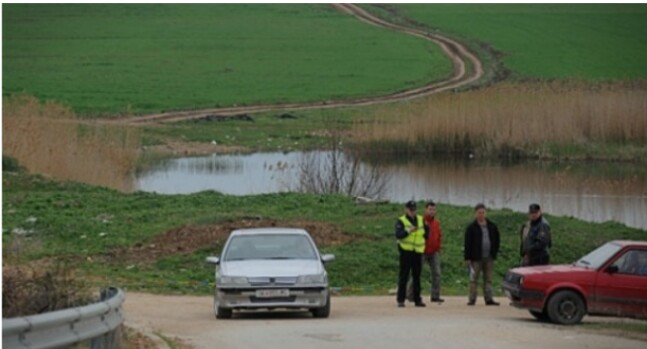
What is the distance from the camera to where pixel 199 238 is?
104 feet

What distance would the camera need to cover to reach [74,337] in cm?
1320

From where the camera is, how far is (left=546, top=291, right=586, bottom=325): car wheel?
21609 mm

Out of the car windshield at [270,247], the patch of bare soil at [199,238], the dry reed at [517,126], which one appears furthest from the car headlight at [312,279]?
the dry reed at [517,126]

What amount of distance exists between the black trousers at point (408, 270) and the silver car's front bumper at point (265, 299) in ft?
8.93

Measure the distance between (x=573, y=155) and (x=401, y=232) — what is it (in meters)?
35.0

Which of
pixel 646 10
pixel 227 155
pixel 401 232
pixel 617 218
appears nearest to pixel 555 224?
pixel 617 218

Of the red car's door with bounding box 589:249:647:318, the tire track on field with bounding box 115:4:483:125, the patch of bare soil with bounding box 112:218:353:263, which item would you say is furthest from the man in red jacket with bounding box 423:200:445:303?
the tire track on field with bounding box 115:4:483:125

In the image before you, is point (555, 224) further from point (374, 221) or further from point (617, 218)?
point (617, 218)

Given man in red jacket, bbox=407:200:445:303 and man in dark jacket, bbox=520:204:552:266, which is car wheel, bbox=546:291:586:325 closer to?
man in dark jacket, bbox=520:204:552:266

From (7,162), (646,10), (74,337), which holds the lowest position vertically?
(74,337)

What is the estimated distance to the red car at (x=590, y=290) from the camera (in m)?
21.6

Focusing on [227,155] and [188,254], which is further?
[227,155]

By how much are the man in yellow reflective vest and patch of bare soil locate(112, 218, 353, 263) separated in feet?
22.1

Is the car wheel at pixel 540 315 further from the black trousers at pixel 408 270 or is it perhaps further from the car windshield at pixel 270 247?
the car windshield at pixel 270 247
